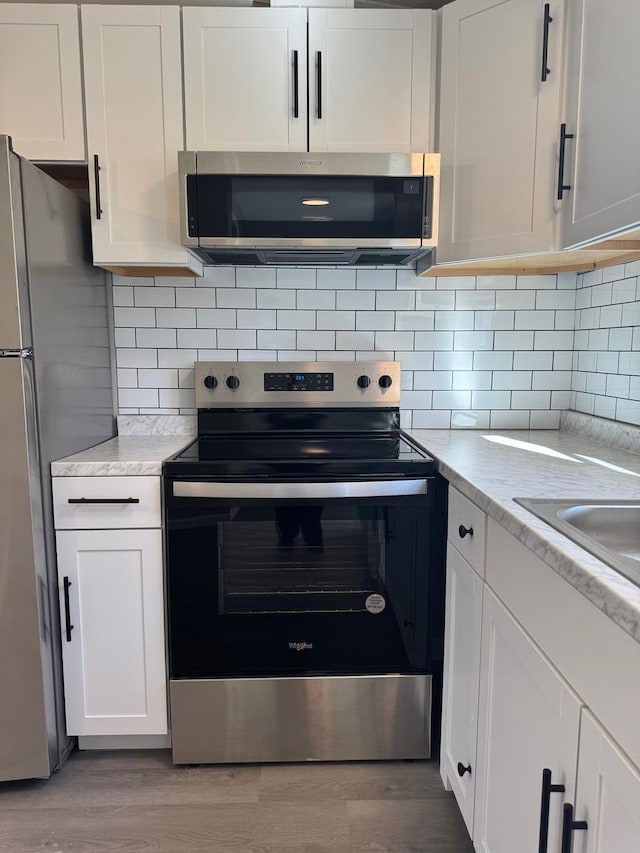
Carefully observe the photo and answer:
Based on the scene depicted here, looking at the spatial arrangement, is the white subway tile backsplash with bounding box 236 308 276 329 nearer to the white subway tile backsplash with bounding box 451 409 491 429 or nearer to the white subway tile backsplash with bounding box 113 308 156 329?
the white subway tile backsplash with bounding box 113 308 156 329

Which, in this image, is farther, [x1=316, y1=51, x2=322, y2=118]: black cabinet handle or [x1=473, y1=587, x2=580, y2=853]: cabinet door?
[x1=316, y1=51, x2=322, y2=118]: black cabinet handle

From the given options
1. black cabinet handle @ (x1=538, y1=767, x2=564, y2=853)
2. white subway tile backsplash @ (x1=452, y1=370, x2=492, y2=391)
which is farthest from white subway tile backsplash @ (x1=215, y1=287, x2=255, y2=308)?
black cabinet handle @ (x1=538, y1=767, x2=564, y2=853)

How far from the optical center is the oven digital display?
2.11m

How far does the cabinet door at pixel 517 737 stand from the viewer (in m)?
0.86

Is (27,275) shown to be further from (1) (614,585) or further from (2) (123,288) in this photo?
(1) (614,585)

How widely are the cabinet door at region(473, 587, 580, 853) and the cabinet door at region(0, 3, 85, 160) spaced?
6.11 feet

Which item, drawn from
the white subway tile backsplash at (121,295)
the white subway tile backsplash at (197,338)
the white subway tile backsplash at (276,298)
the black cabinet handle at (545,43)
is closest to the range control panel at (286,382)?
the white subway tile backsplash at (197,338)

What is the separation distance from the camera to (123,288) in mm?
2131

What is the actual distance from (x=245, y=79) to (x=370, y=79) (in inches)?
15.8

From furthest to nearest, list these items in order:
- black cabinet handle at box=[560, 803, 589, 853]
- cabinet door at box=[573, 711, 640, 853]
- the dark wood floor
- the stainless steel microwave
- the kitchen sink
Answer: the stainless steel microwave, the dark wood floor, the kitchen sink, black cabinet handle at box=[560, 803, 589, 853], cabinet door at box=[573, 711, 640, 853]

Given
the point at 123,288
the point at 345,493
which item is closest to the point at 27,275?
the point at 123,288

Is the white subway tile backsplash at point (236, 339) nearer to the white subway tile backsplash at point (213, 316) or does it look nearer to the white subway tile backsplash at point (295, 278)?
the white subway tile backsplash at point (213, 316)

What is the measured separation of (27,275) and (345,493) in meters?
1.06

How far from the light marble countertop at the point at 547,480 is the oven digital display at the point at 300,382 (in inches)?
15.7
